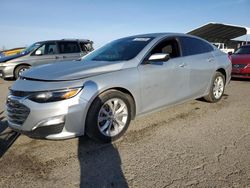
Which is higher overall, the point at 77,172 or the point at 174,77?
the point at 174,77

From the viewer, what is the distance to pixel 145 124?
4547 mm

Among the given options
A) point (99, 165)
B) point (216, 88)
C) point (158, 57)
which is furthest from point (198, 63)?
point (99, 165)

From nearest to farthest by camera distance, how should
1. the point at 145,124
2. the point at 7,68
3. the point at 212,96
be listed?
1. the point at 145,124
2. the point at 212,96
3. the point at 7,68

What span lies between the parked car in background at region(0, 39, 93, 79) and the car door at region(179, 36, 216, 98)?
607 centimetres

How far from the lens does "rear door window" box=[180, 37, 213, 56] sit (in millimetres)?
5031

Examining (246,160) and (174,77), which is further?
(174,77)

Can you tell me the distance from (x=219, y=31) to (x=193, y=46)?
30.6 meters

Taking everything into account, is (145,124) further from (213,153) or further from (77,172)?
(77,172)

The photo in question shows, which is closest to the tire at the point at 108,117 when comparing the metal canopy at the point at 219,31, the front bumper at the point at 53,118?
the front bumper at the point at 53,118

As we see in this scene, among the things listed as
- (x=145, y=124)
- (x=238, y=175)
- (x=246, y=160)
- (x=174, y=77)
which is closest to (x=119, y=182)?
(x=238, y=175)

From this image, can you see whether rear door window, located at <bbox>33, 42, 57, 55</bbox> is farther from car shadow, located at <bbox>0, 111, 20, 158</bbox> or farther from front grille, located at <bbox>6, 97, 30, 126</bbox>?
front grille, located at <bbox>6, 97, 30, 126</bbox>

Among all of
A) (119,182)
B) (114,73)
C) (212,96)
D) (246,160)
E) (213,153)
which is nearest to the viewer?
(119,182)

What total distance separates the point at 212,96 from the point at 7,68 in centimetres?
810

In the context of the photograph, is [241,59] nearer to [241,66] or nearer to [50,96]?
[241,66]
